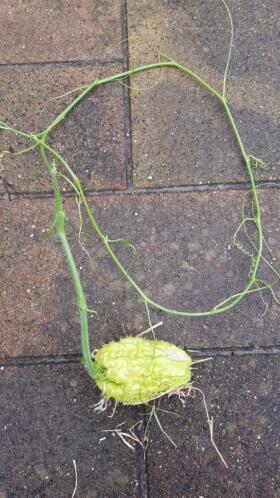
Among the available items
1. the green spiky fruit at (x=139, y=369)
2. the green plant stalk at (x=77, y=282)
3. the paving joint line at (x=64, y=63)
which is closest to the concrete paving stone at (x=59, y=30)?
the paving joint line at (x=64, y=63)

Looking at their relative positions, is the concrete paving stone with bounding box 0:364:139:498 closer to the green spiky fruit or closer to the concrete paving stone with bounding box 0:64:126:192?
the green spiky fruit

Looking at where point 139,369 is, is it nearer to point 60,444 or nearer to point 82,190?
point 60,444

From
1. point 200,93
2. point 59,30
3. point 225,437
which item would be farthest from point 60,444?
point 59,30

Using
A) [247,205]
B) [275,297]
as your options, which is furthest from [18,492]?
[247,205]

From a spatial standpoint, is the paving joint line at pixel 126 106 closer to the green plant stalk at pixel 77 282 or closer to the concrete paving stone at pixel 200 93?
the concrete paving stone at pixel 200 93

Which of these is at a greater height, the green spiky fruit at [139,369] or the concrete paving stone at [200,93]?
the concrete paving stone at [200,93]

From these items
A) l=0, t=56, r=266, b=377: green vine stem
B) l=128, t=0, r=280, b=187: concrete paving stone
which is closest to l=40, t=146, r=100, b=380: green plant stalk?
l=0, t=56, r=266, b=377: green vine stem
